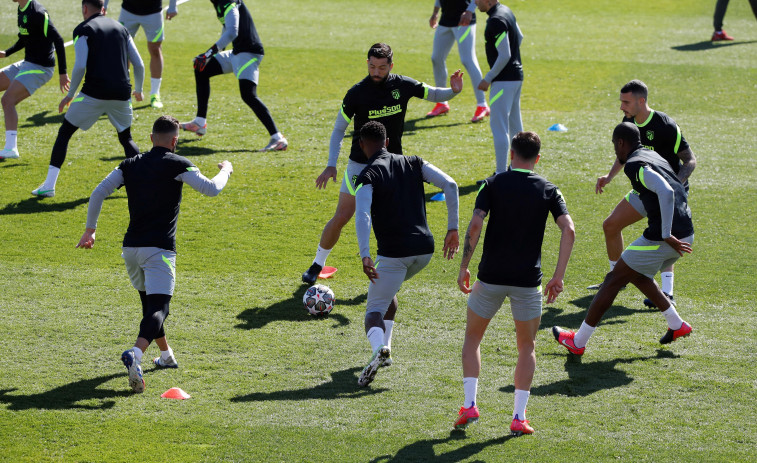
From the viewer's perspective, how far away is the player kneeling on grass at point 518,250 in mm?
6340

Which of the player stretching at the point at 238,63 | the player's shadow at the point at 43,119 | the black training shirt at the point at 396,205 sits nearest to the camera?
the black training shirt at the point at 396,205

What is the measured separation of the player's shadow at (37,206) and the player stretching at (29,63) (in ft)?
5.13

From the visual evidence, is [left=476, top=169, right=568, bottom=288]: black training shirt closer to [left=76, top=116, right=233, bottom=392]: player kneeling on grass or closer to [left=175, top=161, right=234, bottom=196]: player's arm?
[left=175, top=161, right=234, bottom=196]: player's arm

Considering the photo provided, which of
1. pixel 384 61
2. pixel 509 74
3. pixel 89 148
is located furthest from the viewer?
pixel 89 148

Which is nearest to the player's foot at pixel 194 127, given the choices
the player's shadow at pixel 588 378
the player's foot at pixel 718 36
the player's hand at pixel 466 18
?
the player's hand at pixel 466 18

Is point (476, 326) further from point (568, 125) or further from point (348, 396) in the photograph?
point (568, 125)

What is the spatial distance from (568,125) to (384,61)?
24.4 ft

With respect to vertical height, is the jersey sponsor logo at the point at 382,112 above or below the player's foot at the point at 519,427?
above

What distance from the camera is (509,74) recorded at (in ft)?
38.9

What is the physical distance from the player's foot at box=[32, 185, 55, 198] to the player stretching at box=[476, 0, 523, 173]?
5.69m

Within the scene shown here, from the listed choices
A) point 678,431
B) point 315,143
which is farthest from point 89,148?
point 678,431

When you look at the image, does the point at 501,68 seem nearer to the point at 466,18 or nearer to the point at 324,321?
the point at 466,18

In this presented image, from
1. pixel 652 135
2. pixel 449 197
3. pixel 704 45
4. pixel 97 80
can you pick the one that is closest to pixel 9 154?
pixel 97 80

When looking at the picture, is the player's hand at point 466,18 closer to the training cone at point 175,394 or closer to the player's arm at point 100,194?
the player's arm at point 100,194
